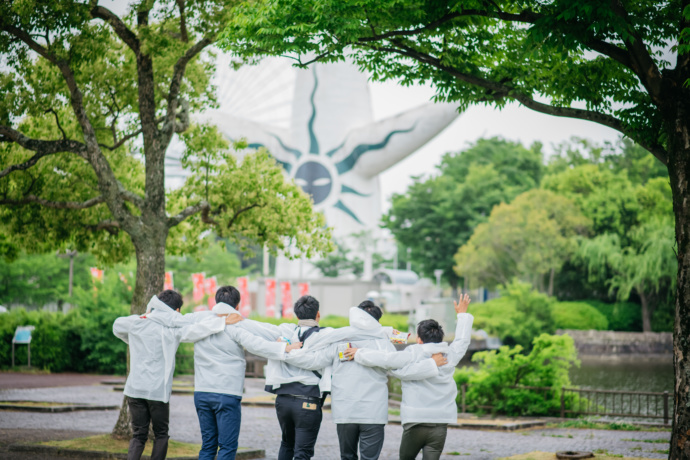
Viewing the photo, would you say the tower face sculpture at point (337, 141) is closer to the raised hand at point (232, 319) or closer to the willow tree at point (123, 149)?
the willow tree at point (123, 149)

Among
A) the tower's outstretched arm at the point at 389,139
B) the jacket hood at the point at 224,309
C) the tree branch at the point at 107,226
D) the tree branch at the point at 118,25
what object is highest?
the tower's outstretched arm at the point at 389,139

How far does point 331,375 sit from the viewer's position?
630 centimetres

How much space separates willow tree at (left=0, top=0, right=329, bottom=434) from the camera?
384 inches

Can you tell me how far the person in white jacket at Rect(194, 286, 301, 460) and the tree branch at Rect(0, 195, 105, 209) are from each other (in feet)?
13.8

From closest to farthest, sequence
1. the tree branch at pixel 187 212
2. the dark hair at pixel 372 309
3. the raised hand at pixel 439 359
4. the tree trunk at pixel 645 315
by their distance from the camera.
Result: the raised hand at pixel 439 359 < the dark hair at pixel 372 309 < the tree branch at pixel 187 212 < the tree trunk at pixel 645 315

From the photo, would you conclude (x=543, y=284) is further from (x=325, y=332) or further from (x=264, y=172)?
(x=325, y=332)

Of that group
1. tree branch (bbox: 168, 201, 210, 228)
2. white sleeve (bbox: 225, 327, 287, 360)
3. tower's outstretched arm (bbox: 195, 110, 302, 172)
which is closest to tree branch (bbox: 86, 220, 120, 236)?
tree branch (bbox: 168, 201, 210, 228)

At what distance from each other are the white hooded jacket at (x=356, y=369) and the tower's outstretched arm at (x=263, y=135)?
4056cm

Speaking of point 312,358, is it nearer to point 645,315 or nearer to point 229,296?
point 229,296

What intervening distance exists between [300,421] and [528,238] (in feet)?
122

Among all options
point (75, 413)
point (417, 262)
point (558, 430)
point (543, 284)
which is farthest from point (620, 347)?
point (75, 413)

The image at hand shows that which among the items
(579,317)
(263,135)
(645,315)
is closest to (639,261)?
(645,315)

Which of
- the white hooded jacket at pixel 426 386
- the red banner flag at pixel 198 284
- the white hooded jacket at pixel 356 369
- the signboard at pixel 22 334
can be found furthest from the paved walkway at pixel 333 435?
the red banner flag at pixel 198 284

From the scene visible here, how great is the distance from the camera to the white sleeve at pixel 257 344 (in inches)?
245
